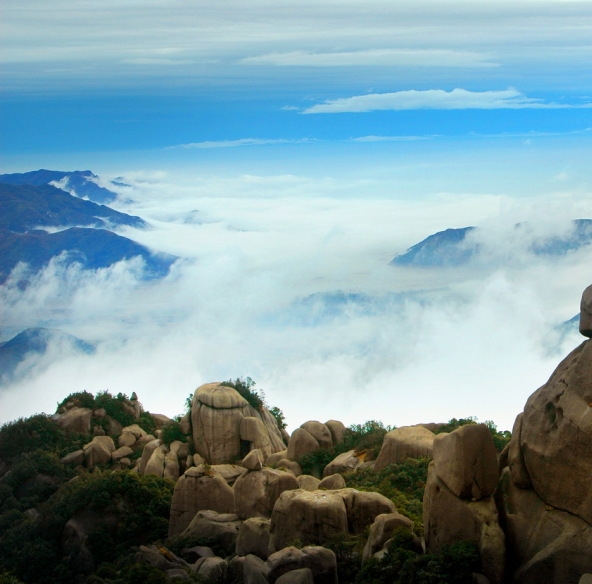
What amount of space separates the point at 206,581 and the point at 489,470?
34.9ft

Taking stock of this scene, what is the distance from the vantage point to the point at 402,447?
47.2 metres

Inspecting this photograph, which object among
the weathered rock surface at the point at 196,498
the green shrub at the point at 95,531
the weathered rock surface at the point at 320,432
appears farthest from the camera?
the weathered rock surface at the point at 320,432

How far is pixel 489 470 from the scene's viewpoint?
2916cm

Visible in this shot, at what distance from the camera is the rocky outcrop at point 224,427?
53656mm

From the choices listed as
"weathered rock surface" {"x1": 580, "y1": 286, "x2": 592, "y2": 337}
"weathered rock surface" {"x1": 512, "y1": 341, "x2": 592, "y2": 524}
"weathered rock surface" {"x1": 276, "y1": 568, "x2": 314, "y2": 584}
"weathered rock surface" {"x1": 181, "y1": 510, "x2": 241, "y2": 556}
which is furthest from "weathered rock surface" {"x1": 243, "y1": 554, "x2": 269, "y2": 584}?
"weathered rock surface" {"x1": 580, "y1": 286, "x2": 592, "y2": 337}

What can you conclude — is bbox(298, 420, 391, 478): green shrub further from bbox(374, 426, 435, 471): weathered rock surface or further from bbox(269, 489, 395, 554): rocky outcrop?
bbox(269, 489, 395, 554): rocky outcrop

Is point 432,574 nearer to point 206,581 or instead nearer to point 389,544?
point 389,544

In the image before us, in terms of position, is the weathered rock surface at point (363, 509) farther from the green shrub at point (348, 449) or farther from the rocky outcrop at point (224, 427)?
the rocky outcrop at point (224, 427)

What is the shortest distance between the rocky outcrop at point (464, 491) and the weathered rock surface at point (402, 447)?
1677cm

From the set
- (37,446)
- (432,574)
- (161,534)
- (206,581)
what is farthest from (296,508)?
(37,446)

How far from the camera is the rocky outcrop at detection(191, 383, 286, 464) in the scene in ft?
176

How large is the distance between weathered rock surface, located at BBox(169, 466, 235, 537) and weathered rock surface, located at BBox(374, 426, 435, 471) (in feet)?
28.1

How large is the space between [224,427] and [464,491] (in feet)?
87.9

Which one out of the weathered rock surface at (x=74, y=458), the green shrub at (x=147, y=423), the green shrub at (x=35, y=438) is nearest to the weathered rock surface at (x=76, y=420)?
the green shrub at (x=35, y=438)
